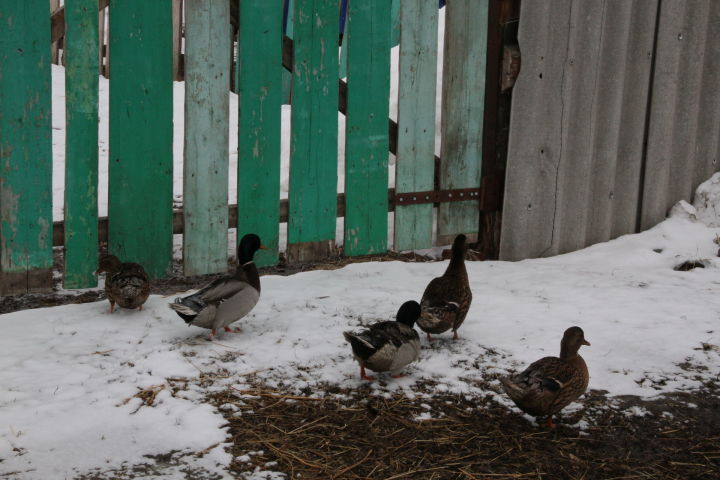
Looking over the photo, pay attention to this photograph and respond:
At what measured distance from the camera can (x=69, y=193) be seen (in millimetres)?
5887

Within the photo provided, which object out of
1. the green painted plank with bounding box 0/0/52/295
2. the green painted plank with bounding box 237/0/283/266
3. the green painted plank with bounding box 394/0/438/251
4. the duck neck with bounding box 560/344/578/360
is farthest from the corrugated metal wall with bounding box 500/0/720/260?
the green painted plank with bounding box 0/0/52/295

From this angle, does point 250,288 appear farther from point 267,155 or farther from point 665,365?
point 665,365

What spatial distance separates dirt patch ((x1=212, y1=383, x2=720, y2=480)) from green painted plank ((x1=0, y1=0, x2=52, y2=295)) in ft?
6.49

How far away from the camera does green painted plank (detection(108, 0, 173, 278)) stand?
19.3 feet

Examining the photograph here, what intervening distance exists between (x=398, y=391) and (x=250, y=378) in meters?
0.86

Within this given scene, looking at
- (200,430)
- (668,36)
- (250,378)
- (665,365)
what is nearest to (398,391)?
(250,378)

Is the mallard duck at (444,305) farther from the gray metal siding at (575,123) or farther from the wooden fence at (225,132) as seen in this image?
the gray metal siding at (575,123)

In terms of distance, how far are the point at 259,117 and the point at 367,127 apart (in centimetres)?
95

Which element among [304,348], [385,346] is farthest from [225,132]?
[385,346]

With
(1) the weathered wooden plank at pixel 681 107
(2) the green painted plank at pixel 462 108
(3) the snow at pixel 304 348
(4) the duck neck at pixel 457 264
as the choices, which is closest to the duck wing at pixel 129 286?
(3) the snow at pixel 304 348

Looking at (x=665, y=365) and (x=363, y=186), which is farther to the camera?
(x=363, y=186)

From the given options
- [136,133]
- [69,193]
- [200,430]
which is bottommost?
[200,430]

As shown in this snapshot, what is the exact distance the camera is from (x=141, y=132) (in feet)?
19.9

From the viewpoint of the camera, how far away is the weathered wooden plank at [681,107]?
26.3 feet
